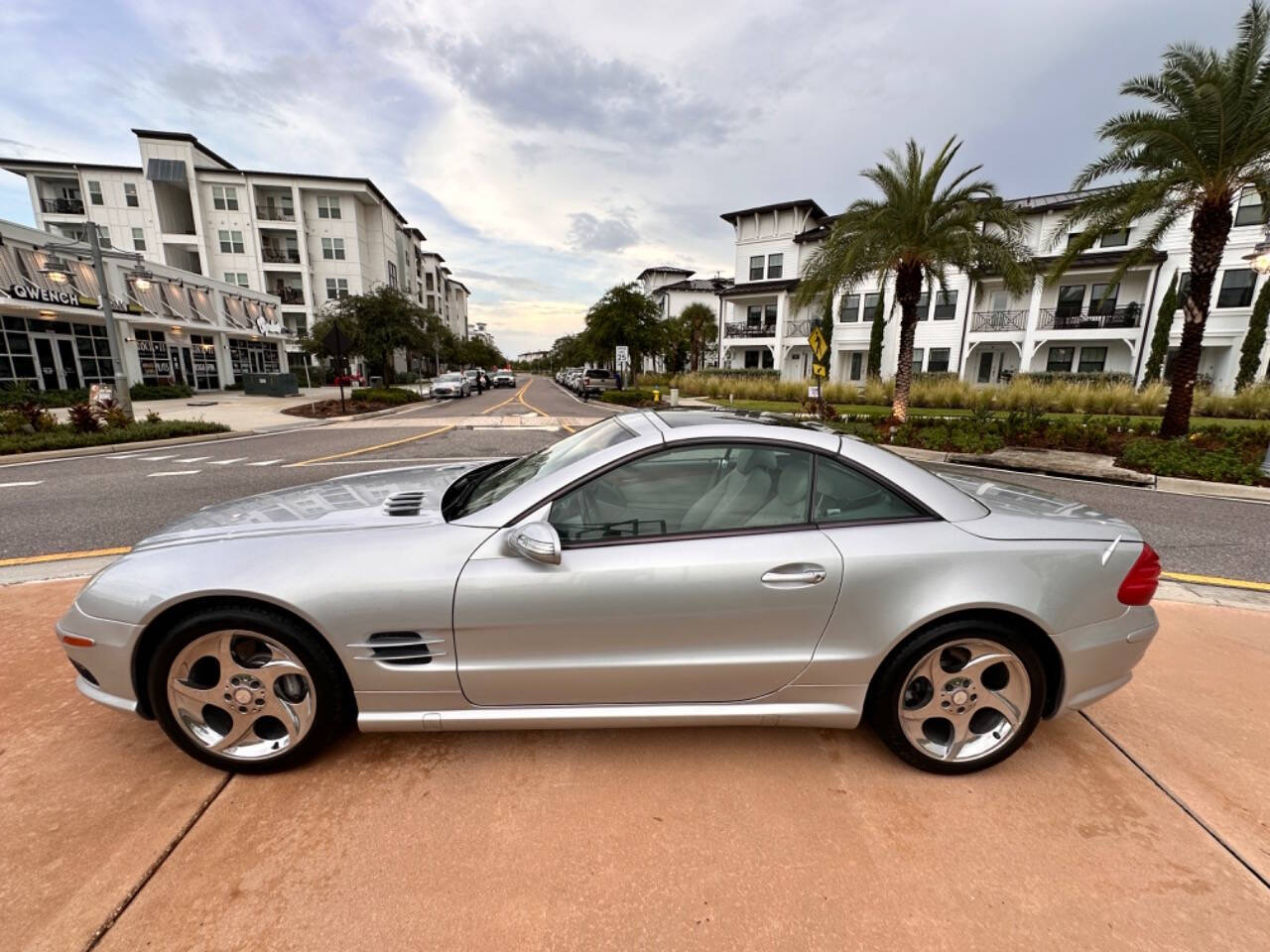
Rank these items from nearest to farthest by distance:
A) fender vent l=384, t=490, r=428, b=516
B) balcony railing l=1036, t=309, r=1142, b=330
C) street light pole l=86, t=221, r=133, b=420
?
fender vent l=384, t=490, r=428, b=516 < street light pole l=86, t=221, r=133, b=420 < balcony railing l=1036, t=309, r=1142, b=330

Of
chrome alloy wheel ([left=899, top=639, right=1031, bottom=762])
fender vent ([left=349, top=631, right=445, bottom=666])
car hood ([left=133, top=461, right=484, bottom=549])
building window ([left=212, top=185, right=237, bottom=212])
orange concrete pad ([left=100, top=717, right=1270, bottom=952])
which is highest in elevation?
building window ([left=212, top=185, right=237, bottom=212])

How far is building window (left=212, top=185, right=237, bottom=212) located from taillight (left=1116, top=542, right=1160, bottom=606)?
57248 millimetres

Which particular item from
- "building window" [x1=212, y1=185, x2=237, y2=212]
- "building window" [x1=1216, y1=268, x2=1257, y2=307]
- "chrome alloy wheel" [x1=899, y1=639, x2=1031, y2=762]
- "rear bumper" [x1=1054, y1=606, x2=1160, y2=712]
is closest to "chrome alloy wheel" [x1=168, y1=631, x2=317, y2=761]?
"chrome alloy wheel" [x1=899, y1=639, x2=1031, y2=762]

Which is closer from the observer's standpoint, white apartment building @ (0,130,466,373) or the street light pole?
the street light pole

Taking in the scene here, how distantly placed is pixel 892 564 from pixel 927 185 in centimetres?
1523

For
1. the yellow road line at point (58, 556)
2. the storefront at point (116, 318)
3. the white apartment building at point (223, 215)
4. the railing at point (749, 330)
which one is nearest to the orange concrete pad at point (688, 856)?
the yellow road line at point (58, 556)

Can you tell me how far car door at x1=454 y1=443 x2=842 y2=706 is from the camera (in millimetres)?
2154

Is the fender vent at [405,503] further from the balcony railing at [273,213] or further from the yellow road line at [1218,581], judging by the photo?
the balcony railing at [273,213]

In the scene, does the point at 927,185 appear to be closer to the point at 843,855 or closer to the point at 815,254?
the point at 815,254

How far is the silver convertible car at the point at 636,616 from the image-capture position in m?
2.16

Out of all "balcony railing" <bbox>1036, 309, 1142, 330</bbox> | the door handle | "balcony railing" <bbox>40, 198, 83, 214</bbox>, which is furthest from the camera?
"balcony railing" <bbox>40, 198, 83, 214</bbox>

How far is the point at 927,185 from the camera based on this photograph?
14.0m

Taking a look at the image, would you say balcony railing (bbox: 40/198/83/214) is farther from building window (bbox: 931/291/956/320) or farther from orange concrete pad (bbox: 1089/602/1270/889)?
orange concrete pad (bbox: 1089/602/1270/889)

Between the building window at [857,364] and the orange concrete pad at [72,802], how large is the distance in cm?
3736
